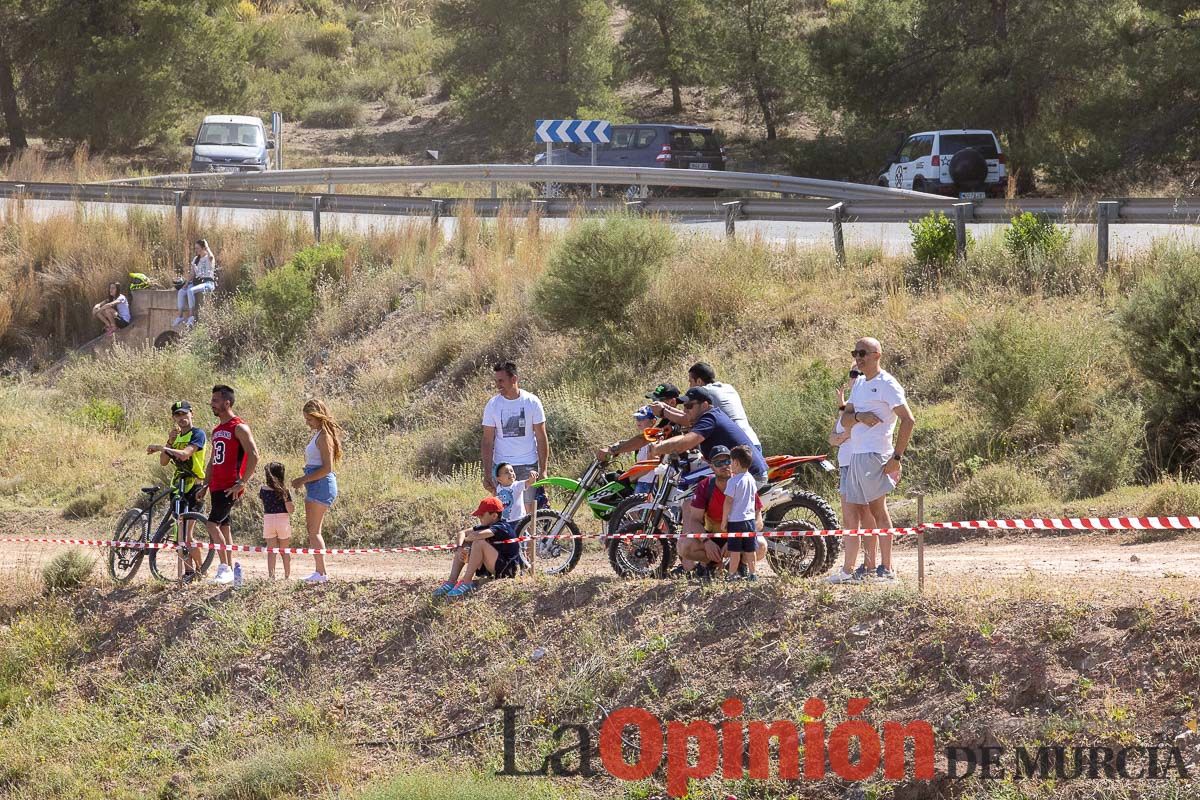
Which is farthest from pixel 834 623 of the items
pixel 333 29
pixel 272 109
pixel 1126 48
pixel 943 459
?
pixel 333 29

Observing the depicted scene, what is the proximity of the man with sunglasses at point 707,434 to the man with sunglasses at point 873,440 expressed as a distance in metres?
0.70

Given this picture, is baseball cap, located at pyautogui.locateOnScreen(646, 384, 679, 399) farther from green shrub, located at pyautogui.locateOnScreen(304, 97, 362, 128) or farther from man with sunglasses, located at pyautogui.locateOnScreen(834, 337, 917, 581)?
green shrub, located at pyautogui.locateOnScreen(304, 97, 362, 128)

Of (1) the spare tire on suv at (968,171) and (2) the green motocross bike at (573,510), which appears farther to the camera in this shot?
(1) the spare tire on suv at (968,171)

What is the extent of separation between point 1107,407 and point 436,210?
1248cm

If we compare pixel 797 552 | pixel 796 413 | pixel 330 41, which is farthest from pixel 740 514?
pixel 330 41

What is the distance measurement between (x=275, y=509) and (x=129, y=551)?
1902 mm

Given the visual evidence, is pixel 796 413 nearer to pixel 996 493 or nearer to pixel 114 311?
pixel 996 493

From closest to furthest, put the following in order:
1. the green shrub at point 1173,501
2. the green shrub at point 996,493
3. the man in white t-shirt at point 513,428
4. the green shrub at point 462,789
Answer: the green shrub at point 462,789 → the man in white t-shirt at point 513,428 → the green shrub at point 1173,501 → the green shrub at point 996,493

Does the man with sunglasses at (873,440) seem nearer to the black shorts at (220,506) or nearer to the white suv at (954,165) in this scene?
the black shorts at (220,506)

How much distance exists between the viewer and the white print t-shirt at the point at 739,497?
9766mm

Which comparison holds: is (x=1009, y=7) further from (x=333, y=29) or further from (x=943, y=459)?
(x=333, y=29)

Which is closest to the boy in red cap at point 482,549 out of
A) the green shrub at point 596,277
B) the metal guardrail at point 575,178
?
the green shrub at point 596,277

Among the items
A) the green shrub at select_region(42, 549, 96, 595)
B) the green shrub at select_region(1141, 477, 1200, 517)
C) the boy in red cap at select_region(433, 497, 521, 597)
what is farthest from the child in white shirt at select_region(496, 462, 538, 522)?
the green shrub at select_region(1141, 477, 1200, 517)

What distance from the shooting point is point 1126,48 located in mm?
27438
